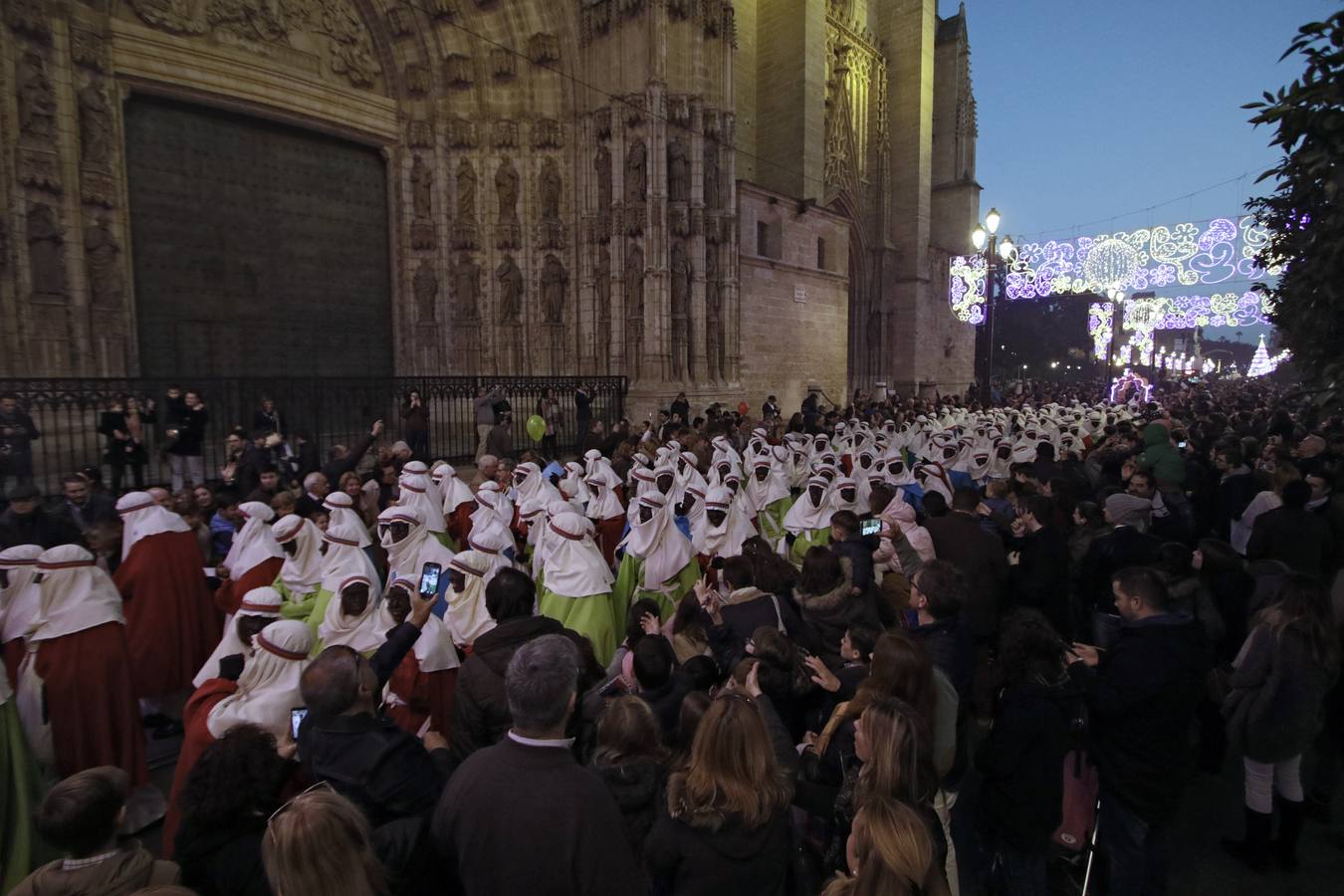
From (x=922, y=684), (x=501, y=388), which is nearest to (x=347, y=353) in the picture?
(x=501, y=388)

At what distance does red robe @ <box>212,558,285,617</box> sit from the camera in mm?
5609

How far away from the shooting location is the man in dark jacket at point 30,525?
605 cm

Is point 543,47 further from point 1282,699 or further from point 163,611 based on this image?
point 1282,699

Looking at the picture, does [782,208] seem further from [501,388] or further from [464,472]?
[464,472]

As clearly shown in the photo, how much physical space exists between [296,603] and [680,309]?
51.4ft

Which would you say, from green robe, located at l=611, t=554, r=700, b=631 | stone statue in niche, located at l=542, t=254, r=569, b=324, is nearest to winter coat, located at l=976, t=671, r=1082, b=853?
green robe, located at l=611, t=554, r=700, b=631

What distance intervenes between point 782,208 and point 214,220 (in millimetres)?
16363

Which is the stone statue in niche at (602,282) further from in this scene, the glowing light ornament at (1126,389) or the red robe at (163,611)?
the glowing light ornament at (1126,389)

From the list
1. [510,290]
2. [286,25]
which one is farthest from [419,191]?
[286,25]

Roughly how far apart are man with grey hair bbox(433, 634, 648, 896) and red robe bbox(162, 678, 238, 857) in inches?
71.3

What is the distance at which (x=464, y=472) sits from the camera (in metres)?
13.7

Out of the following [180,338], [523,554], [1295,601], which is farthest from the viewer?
[180,338]

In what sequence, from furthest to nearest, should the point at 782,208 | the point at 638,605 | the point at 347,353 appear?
1. the point at 782,208
2. the point at 347,353
3. the point at 638,605

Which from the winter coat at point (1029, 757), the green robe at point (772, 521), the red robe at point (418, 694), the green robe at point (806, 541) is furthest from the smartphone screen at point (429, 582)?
the green robe at point (772, 521)
